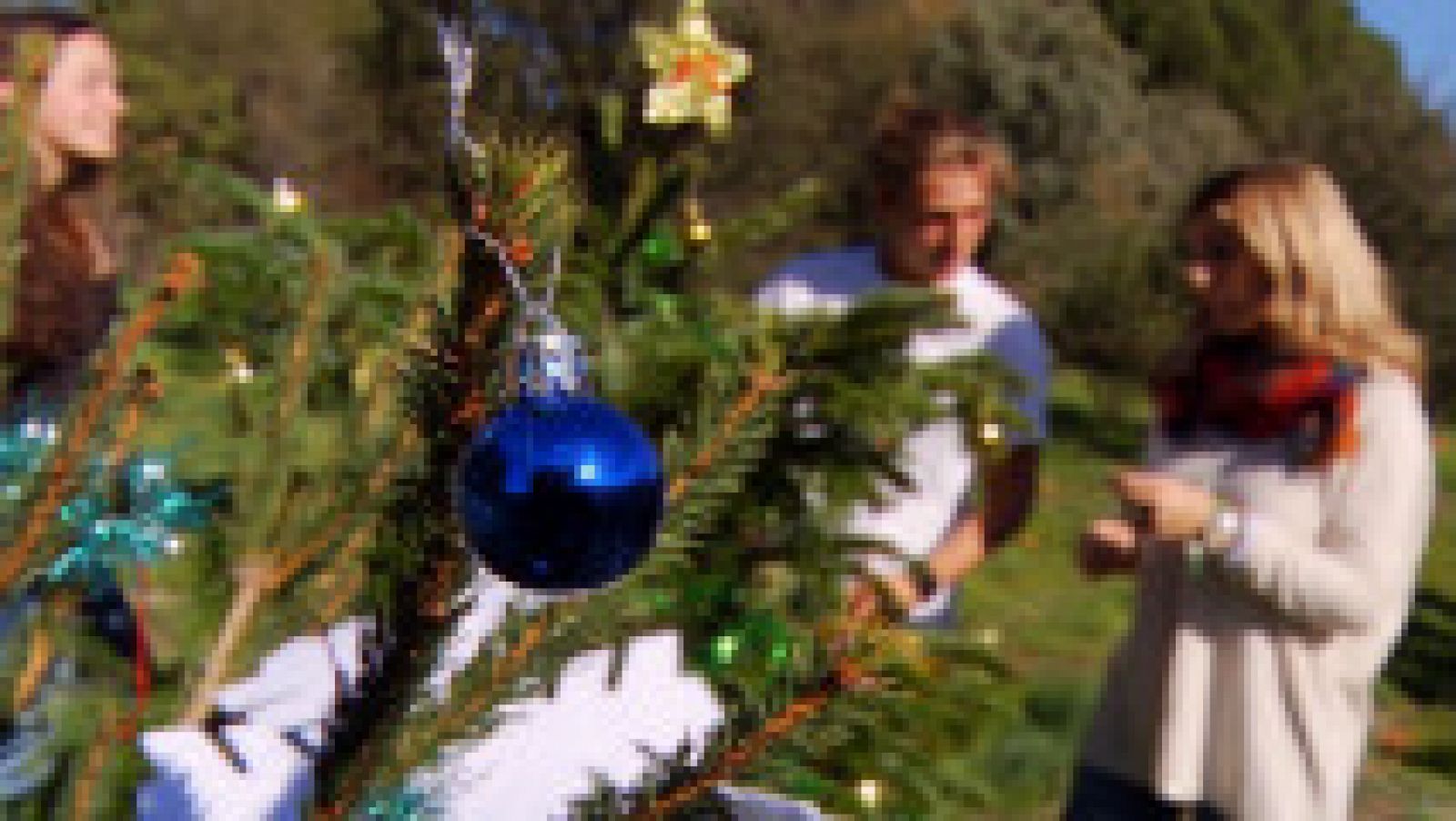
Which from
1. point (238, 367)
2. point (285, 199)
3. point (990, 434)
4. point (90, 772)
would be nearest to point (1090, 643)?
point (990, 434)

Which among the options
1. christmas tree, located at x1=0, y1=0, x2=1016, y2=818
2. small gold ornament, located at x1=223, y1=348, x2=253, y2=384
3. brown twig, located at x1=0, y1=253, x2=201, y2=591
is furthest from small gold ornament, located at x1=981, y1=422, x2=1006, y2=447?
brown twig, located at x1=0, y1=253, x2=201, y2=591

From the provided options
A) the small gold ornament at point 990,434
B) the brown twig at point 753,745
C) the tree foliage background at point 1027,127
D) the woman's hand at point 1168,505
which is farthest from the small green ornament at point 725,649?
the tree foliage background at point 1027,127

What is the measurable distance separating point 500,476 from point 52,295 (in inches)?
37.2

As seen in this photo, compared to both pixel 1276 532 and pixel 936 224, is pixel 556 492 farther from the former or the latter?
pixel 936 224

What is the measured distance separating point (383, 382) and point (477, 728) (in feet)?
0.94

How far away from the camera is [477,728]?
67 centimetres

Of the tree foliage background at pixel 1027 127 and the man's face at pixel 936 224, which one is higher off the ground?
the tree foliage background at pixel 1027 127

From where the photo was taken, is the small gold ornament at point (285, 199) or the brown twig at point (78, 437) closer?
the brown twig at point (78, 437)

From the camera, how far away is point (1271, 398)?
1.87m

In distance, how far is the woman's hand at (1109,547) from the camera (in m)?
1.96

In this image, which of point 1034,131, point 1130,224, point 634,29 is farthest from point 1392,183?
point 634,29

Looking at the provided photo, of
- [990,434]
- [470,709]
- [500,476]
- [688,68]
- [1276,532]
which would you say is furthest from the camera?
[1276,532]

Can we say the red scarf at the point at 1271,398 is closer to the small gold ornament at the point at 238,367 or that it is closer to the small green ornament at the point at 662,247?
the small green ornament at the point at 662,247

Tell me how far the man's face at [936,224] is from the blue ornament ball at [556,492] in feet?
5.15
